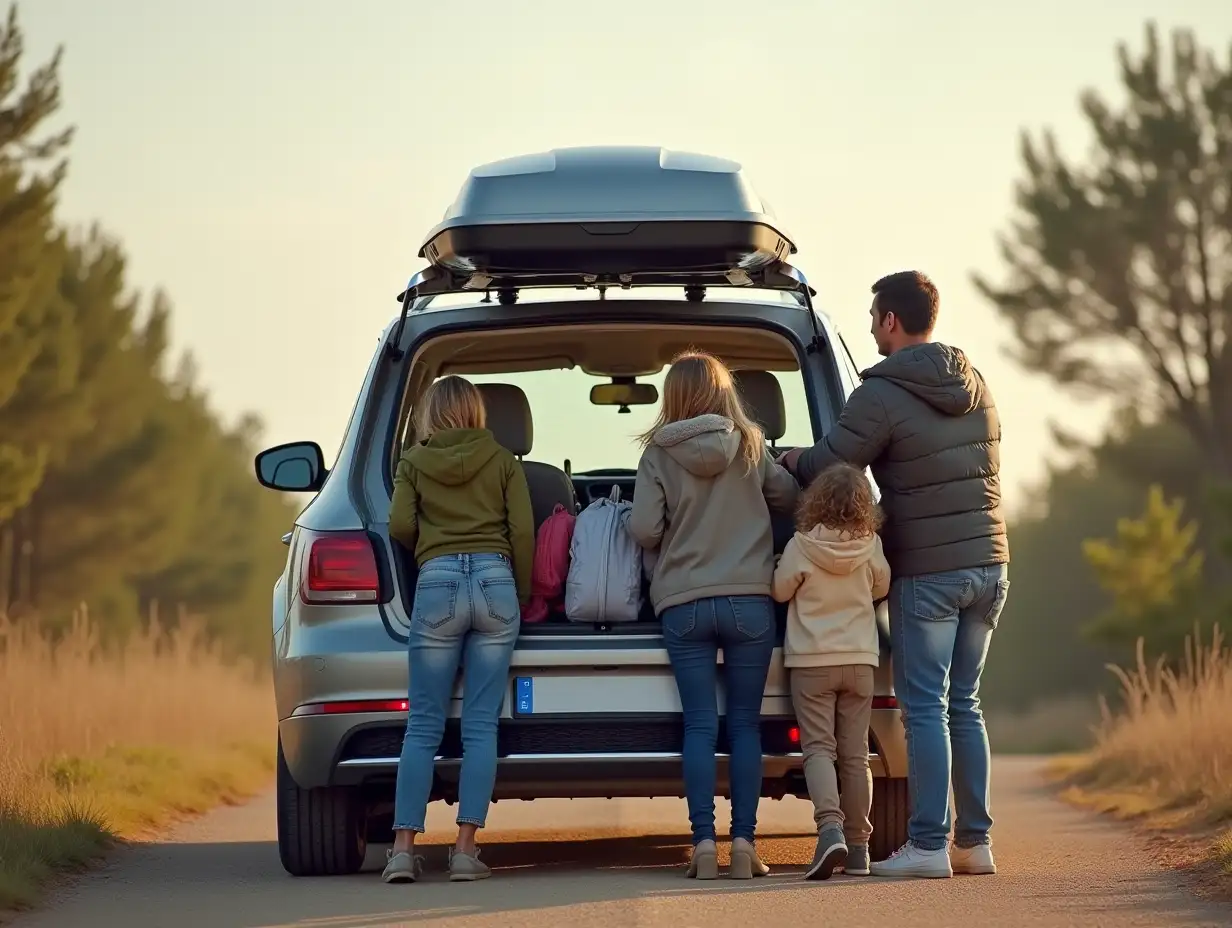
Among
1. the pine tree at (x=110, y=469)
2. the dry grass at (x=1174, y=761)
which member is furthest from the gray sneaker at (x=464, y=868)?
the pine tree at (x=110, y=469)

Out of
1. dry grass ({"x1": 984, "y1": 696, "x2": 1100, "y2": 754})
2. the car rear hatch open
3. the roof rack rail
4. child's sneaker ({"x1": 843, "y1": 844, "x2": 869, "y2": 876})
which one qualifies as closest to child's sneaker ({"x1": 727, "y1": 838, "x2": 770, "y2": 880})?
child's sneaker ({"x1": 843, "y1": 844, "x2": 869, "y2": 876})

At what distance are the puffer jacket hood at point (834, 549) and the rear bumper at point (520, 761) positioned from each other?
1.66 ft

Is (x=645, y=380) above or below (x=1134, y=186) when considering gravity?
below

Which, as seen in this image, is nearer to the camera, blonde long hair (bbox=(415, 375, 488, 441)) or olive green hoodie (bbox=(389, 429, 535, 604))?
olive green hoodie (bbox=(389, 429, 535, 604))

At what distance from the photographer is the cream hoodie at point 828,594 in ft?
23.4

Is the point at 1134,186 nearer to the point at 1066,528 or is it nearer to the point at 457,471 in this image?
the point at 457,471

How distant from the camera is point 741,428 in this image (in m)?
7.37

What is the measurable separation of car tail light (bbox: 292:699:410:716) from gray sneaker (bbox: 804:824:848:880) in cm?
136

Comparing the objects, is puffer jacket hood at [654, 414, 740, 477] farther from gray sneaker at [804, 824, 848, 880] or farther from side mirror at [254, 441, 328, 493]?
side mirror at [254, 441, 328, 493]

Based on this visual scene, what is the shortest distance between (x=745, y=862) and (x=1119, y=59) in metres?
33.3

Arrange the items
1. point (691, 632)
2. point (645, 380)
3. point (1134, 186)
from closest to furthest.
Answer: point (691, 632) → point (645, 380) → point (1134, 186)

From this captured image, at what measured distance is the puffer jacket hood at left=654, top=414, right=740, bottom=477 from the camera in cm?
727

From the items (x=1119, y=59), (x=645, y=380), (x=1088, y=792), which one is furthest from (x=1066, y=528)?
(x=645, y=380)

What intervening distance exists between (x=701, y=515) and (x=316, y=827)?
1.63 m
